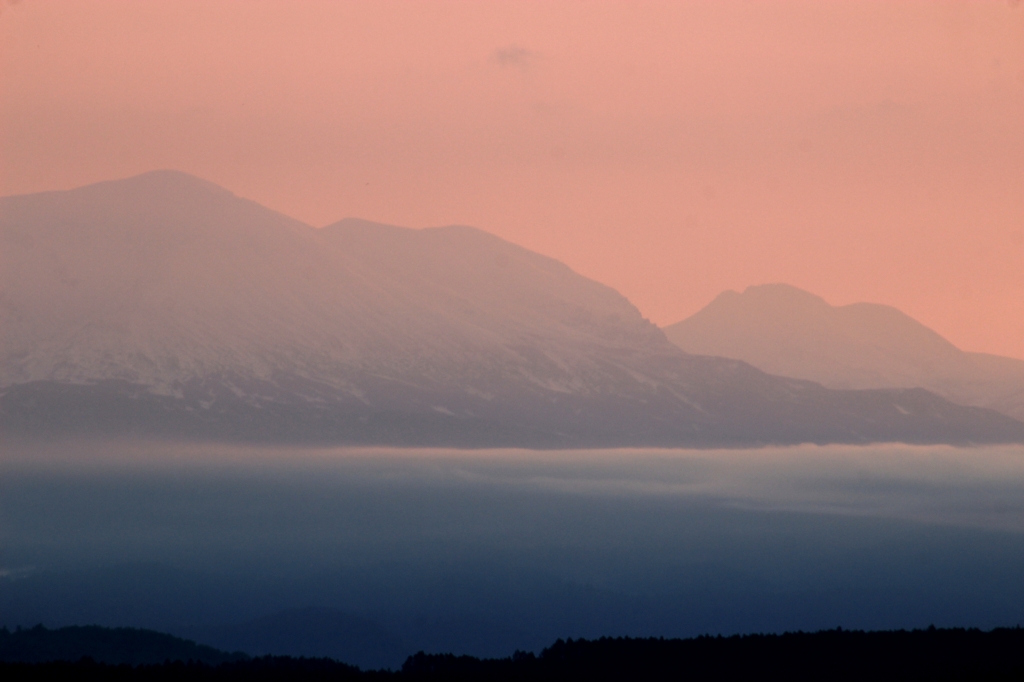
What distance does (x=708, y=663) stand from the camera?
16150 cm

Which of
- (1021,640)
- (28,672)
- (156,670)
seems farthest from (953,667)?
(28,672)

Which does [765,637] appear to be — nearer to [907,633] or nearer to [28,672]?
[907,633]

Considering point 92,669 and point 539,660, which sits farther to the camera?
point 539,660

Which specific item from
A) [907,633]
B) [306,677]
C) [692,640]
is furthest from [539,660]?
[907,633]

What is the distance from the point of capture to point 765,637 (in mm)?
173000

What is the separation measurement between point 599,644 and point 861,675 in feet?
176

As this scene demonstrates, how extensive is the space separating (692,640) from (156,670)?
75173mm

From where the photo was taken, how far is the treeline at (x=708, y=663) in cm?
13138

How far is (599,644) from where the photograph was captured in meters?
181

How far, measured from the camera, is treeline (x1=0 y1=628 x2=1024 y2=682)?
431ft

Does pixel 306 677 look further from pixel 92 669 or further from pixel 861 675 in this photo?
pixel 861 675

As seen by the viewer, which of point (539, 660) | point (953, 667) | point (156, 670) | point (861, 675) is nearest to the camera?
point (953, 667)

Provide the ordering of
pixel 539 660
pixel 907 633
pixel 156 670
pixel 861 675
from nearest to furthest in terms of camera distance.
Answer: pixel 861 675, pixel 907 633, pixel 156 670, pixel 539 660

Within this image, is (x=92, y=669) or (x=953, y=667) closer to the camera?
(x=953, y=667)
